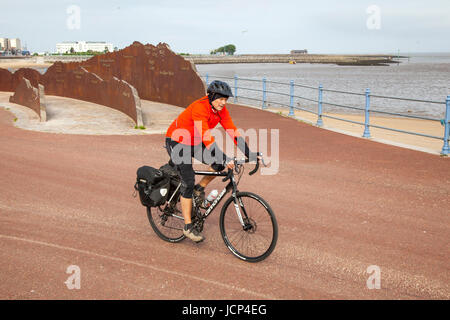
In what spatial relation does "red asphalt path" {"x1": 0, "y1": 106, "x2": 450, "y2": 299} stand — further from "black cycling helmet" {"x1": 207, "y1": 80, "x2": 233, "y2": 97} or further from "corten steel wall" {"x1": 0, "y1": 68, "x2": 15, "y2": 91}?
"corten steel wall" {"x1": 0, "y1": 68, "x2": 15, "y2": 91}

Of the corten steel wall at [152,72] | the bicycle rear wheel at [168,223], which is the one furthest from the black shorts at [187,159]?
the corten steel wall at [152,72]

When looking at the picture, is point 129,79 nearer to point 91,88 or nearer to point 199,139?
point 91,88

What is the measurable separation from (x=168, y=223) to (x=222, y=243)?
668 millimetres

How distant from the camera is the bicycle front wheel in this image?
4.69 meters

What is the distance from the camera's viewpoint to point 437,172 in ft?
28.3

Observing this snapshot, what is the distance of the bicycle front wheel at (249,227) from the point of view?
4.69 m

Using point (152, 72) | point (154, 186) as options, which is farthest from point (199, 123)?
point (152, 72)

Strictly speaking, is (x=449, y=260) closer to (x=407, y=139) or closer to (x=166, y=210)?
(x=166, y=210)

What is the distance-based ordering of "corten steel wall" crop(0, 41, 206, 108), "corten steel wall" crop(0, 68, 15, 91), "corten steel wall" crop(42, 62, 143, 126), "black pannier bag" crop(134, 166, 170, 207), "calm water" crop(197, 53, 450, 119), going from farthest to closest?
"calm water" crop(197, 53, 450, 119) < "corten steel wall" crop(0, 68, 15, 91) < "corten steel wall" crop(0, 41, 206, 108) < "corten steel wall" crop(42, 62, 143, 126) < "black pannier bag" crop(134, 166, 170, 207)

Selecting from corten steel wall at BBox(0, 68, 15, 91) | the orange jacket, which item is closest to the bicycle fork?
the orange jacket

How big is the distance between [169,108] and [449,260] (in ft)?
46.2

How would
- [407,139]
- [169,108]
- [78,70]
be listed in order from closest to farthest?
[407,139] < [169,108] < [78,70]
